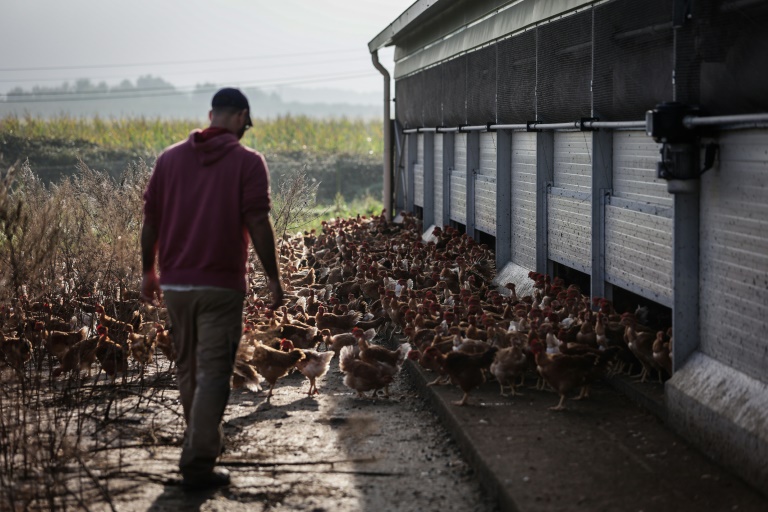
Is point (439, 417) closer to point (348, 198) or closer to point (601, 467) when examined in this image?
point (601, 467)

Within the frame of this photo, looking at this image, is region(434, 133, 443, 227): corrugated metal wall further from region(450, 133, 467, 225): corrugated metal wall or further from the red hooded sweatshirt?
the red hooded sweatshirt

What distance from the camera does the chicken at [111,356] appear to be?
9.96 m

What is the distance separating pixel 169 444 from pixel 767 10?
4.91m

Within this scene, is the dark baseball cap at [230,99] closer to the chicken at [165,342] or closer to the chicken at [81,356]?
the chicken at [165,342]

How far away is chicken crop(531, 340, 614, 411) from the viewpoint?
843 cm

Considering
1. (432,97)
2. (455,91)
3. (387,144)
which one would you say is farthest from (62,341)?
(387,144)

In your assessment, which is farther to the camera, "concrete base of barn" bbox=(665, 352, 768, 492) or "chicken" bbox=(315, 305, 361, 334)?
"chicken" bbox=(315, 305, 361, 334)

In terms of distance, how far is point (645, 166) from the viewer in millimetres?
9695

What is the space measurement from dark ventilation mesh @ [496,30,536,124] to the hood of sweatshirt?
6256 millimetres

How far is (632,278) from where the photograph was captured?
9.84 metres

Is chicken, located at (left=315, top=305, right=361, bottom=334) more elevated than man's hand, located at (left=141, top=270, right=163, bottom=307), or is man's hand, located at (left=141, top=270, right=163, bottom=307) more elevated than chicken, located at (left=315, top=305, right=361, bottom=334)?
man's hand, located at (left=141, top=270, right=163, bottom=307)

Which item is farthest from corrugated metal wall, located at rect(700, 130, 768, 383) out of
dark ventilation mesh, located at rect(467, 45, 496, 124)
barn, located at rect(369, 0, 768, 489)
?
dark ventilation mesh, located at rect(467, 45, 496, 124)

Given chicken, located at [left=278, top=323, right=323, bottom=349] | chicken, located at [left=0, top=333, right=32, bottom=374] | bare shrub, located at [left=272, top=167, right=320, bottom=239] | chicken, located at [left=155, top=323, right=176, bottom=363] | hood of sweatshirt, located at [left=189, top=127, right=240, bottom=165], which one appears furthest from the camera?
bare shrub, located at [left=272, top=167, right=320, bottom=239]

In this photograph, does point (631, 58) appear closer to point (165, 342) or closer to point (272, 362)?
point (272, 362)
